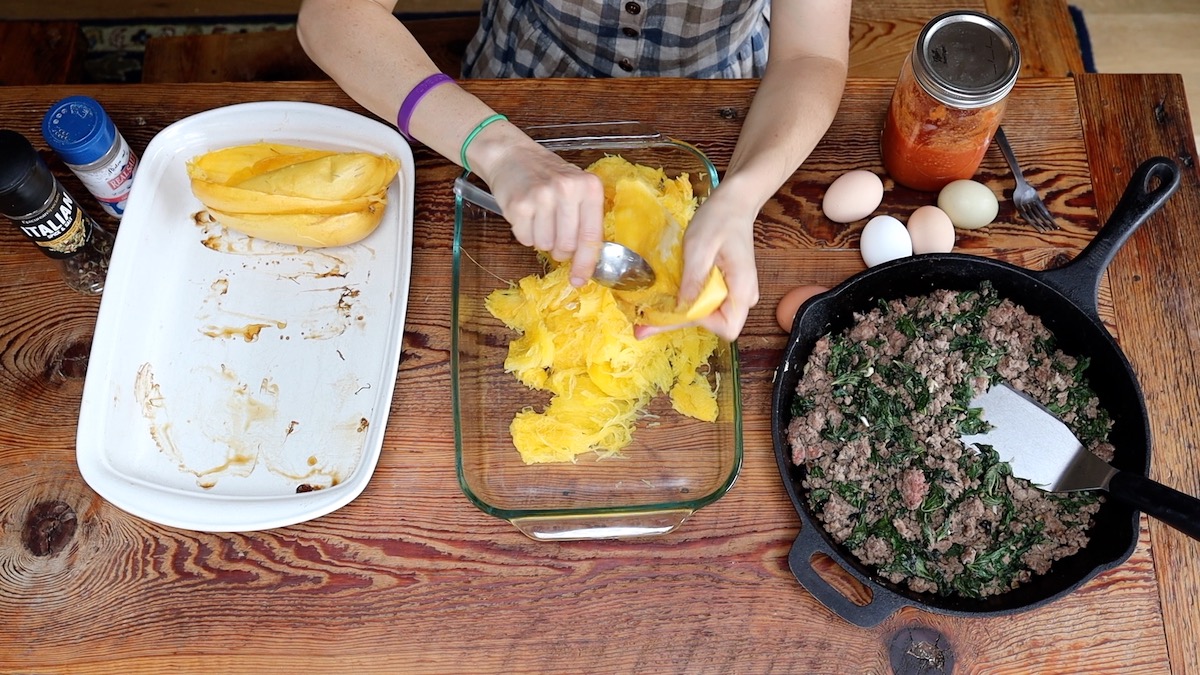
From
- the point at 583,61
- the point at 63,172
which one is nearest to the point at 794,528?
the point at 583,61

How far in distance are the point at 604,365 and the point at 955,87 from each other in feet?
2.13

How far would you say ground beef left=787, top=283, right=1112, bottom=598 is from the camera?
1.24 m

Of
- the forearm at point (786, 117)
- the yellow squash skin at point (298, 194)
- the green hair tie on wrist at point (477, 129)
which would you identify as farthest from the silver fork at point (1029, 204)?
the yellow squash skin at point (298, 194)

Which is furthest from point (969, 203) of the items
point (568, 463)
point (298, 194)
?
point (298, 194)

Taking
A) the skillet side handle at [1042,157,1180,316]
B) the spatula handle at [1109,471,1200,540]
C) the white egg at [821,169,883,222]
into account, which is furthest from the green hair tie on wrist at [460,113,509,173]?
the spatula handle at [1109,471,1200,540]

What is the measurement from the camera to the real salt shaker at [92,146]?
1325 millimetres

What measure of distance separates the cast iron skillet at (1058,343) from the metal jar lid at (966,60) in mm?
235

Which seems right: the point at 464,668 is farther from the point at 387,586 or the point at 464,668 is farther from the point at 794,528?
the point at 794,528

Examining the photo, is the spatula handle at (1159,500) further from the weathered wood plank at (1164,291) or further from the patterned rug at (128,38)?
the patterned rug at (128,38)

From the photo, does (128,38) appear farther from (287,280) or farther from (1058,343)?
(1058,343)

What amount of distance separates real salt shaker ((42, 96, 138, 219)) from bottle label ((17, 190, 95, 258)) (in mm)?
53

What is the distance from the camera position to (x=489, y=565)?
131 centimetres

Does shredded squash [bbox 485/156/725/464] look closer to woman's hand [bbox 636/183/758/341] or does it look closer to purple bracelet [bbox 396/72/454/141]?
woman's hand [bbox 636/183/758/341]

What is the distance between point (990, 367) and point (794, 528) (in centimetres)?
38
